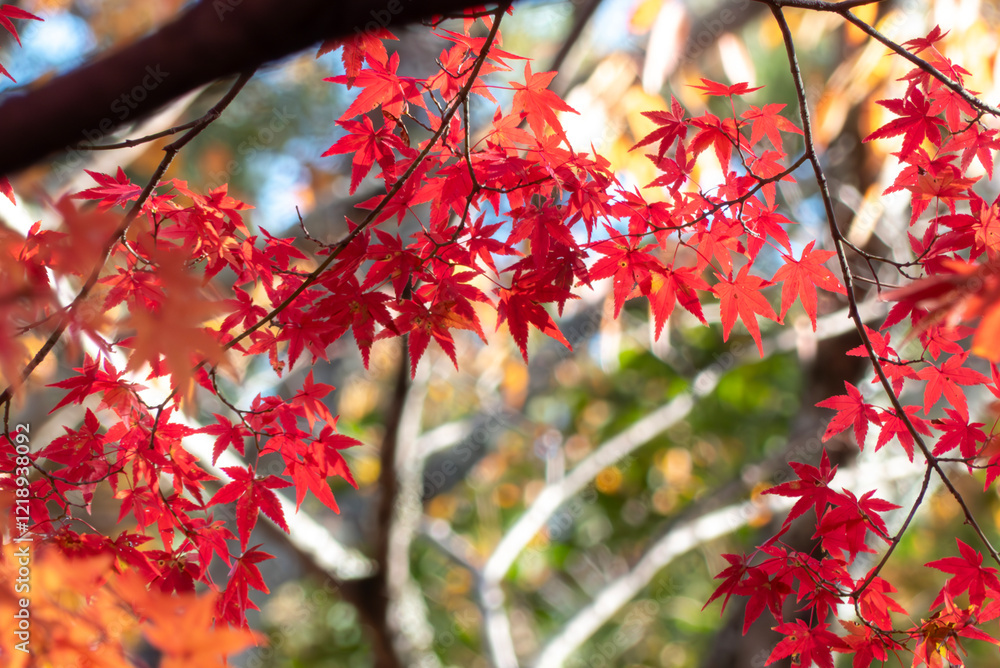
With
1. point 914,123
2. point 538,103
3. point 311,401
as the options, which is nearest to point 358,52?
point 538,103

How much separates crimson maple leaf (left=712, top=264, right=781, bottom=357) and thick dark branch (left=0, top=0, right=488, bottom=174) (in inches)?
24.6

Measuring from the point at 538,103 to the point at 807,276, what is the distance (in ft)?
1.57

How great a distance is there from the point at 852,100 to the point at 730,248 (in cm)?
220

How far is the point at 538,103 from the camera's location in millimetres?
901

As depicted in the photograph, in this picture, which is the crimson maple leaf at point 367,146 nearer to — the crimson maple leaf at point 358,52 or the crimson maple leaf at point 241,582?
the crimson maple leaf at point 358,52

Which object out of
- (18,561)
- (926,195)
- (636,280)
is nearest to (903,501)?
(926,195)

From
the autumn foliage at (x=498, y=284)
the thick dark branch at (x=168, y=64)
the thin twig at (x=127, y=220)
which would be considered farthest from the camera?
the autumn foliage at (x=498, y=284)

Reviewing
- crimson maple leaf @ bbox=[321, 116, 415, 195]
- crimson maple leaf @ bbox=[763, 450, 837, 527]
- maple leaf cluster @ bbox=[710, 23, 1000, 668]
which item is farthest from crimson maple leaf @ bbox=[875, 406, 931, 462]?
crimson maple leaf @ bbox=[321, 116, 415, 195]

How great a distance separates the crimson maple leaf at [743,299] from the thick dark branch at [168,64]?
2.05 ft

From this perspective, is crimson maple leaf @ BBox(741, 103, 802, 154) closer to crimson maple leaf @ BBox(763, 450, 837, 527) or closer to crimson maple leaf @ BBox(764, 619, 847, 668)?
crimson maple leaf @ BBox(763, 450, 837, 527)

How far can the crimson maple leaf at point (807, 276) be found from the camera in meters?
0.95

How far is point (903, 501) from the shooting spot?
9.49ft

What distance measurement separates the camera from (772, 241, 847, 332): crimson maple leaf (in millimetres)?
954

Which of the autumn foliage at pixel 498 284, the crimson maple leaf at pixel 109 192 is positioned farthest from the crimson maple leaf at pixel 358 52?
the crimson maple leaf at pixel 109 192
